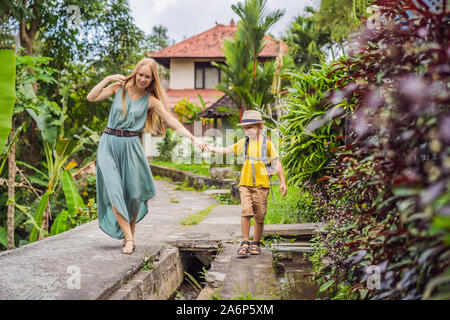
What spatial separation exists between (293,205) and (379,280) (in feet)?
13.2

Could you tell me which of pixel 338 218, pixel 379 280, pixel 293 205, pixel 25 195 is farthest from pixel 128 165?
pixel 25 195

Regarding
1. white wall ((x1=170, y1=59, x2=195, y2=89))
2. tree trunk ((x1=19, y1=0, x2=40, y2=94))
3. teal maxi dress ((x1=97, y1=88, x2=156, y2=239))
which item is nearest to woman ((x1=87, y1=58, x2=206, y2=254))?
teal maxi dress ((x1=97, y1=88, x2=156, y2=239))

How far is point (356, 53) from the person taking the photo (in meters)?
2.71

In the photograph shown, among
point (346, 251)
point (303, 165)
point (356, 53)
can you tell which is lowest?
point (346, 251)

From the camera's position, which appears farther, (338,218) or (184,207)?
(184,207)

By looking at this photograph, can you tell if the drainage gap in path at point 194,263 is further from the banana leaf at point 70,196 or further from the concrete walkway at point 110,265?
the banana leaf at point 70,196

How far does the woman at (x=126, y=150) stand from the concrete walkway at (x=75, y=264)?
249 millimetres

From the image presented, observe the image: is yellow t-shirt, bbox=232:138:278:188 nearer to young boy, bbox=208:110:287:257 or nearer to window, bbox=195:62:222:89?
young boy, bbox=208:110:287:257

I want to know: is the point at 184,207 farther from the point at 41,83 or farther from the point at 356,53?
the point at 356,53

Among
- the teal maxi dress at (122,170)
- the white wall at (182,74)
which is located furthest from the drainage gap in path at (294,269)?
the white wall at (182,74)

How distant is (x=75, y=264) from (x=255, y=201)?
1772 millimetres

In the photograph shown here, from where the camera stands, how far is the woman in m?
3.75
